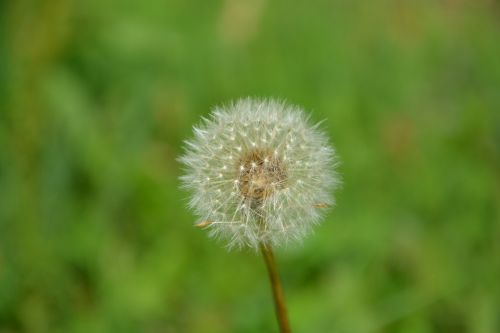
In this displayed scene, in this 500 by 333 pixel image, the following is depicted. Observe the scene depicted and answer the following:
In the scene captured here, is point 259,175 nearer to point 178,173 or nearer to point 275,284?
point 275,284

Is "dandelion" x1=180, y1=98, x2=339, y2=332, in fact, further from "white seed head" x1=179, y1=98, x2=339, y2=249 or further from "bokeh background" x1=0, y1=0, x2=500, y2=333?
"bokeh background" x1=0, y1=0, x2=500, y2=333

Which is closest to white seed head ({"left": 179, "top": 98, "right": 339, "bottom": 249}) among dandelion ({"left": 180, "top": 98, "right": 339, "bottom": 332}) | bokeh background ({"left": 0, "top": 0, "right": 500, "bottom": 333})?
dandelion ({"left": 180, "top": 98, "right": 339, "bottom": 332})

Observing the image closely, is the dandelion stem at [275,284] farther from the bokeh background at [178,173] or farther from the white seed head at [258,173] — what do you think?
the bokeh background at [178,173]

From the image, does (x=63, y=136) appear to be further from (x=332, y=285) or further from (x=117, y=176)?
(x=332, y=285)

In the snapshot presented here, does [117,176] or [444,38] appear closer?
[117,176]

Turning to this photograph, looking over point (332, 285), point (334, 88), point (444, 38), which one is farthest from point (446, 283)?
point (444, 38)

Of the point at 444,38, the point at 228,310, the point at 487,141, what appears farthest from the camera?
the point at 444,38

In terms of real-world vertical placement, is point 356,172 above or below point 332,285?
above

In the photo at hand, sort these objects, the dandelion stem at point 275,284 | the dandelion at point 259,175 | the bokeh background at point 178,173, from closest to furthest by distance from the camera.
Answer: the dandelion stem at point 275,284 → the dandelion at point 259,175 → the bokeh background at point 178,173

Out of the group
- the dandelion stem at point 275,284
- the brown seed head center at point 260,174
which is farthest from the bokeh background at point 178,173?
the dandelion stem at point 275,284
